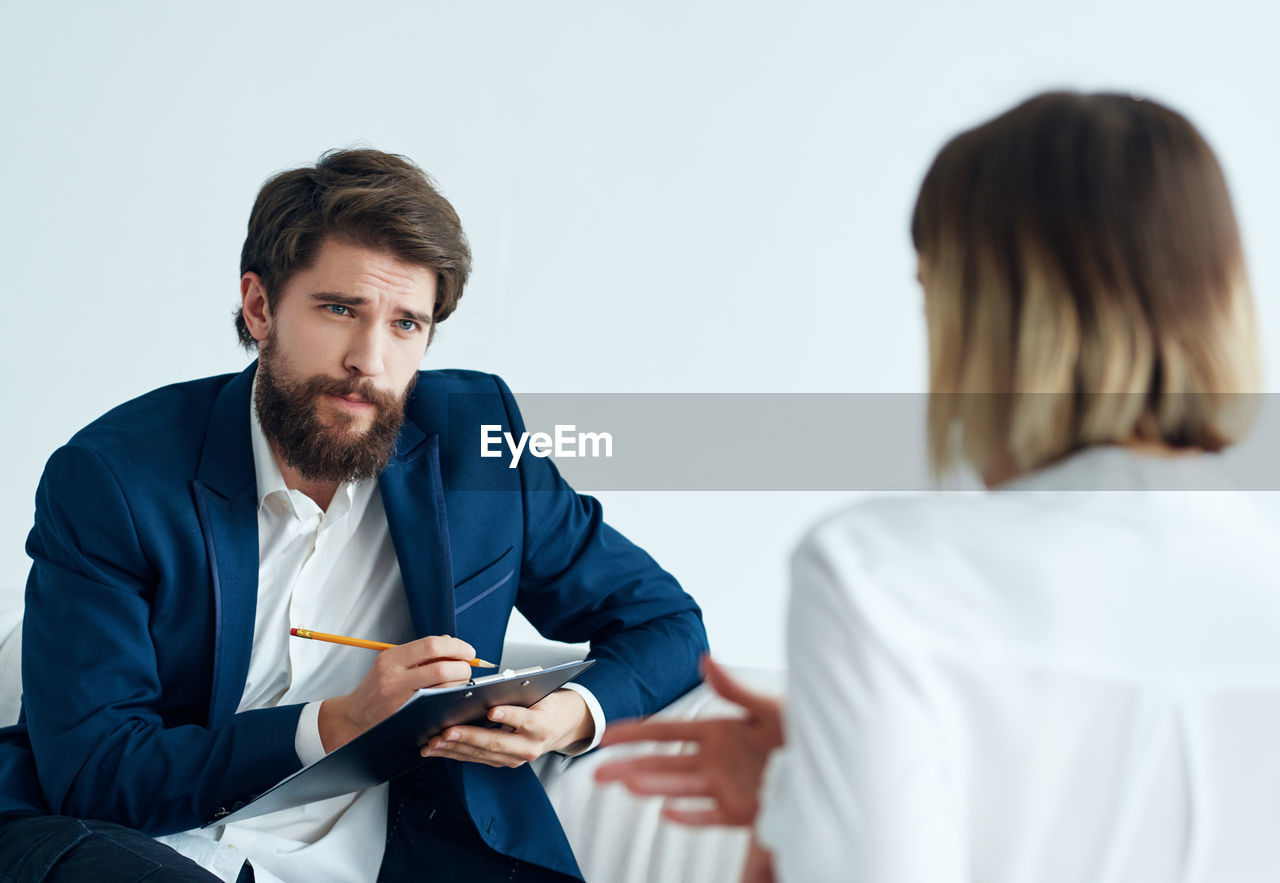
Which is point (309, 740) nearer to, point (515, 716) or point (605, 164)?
point (515, 716)

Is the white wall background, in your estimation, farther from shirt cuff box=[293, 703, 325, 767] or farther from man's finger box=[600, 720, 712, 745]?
man's finger box=[600, 720, 712, 745]

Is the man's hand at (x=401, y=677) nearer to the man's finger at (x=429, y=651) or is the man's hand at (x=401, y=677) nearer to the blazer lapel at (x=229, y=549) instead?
the man's finger at (x=429, y=651)

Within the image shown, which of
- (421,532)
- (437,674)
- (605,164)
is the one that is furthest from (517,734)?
(605,164)

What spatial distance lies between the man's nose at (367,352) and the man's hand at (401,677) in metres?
0.50

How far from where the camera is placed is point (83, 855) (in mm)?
1350

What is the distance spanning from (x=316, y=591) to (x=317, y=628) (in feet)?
0.19

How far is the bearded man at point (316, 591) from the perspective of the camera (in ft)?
4.91

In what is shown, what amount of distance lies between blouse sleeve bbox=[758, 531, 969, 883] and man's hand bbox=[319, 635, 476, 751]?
0.79 meters

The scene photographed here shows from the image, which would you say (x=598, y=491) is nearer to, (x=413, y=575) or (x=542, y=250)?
(x=542, y=250)

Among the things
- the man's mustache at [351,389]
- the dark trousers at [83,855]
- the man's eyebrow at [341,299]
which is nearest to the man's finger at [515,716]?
the dark trousers at [83,855]

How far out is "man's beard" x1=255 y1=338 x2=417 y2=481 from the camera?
68.3 inches

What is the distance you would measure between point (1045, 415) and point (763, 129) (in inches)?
106

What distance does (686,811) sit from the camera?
928 millimetres

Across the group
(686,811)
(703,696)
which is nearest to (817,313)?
(703,696)
